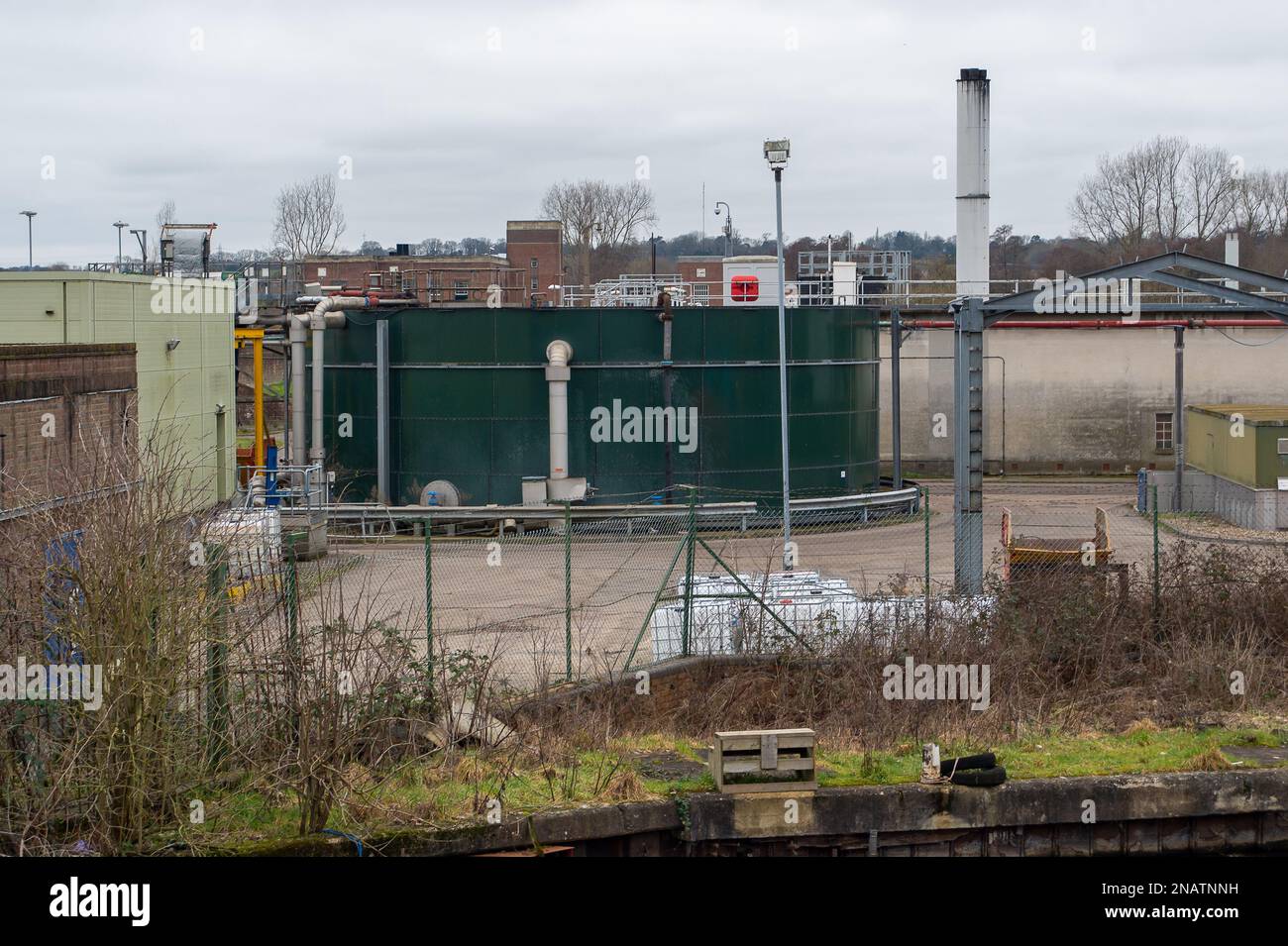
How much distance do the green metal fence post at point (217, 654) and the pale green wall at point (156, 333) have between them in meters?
10.4

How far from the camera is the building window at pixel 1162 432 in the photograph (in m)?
43.3

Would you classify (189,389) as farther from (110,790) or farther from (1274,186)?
(1274,186)

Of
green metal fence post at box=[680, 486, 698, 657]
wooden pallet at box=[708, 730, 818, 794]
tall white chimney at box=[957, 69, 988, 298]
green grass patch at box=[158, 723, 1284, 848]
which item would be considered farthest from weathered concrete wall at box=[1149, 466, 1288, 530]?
wooden pallet at box=[708, 730, 818, 794]

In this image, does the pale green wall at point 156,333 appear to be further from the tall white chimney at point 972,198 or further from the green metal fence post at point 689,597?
the tall white chimney at point 972,198

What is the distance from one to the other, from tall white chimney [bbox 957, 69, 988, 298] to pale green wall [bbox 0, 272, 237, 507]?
12.9m

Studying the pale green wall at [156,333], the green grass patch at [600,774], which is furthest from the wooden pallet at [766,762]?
the pale green wall at [156,333]

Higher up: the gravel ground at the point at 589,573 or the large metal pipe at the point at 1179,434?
the large metal pipe at the point at 1179,434

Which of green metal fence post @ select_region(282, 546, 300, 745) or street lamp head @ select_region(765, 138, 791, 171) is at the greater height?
street lamp head @ select_region(765, 138, 791, 171)

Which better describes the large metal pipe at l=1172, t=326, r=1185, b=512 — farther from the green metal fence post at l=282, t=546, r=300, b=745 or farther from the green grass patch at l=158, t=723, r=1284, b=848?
the green metal fence post at l=282, t=546, r=300, b=745

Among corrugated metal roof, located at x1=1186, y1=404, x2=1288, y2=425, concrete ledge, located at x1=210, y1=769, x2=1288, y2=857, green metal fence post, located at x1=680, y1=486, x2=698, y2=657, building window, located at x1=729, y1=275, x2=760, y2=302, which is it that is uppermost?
building window, located at x1=729, y1=275, x2=760, y2=302

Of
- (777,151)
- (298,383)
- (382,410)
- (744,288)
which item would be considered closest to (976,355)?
(777,151)

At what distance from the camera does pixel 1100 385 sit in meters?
43.4

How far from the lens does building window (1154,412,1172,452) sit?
43312mm

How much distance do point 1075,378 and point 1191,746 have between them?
108ft
